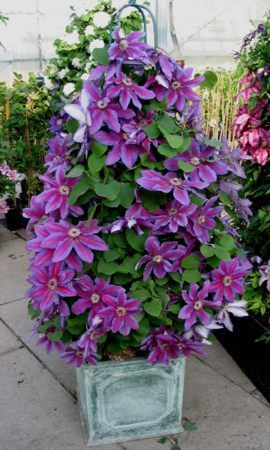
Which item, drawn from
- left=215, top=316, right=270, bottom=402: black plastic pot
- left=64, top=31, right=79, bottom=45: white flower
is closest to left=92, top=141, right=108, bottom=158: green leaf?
left=215, top=316, right=270, bottom=402: black plastic pot

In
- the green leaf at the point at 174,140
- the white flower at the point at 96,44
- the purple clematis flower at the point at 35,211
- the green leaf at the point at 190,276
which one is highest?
the white flower at the point at 96,44

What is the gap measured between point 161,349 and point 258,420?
67cm

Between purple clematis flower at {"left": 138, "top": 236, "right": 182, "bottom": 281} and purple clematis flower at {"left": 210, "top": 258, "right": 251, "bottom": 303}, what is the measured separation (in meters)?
0.14

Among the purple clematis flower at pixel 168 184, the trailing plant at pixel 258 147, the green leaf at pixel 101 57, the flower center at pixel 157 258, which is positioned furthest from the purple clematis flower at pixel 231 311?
the green leaf at pixel 101 57

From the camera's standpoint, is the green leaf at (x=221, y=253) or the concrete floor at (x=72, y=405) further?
the concrete floor at (x=72, y=405)

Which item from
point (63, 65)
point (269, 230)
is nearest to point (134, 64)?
point (269, 230)

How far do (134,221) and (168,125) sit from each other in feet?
1.00

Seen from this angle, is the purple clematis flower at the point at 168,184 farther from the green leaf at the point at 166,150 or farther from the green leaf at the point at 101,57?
the green leaf at the point at 101,57

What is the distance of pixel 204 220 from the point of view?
1514 mm

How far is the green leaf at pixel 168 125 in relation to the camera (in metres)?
1.49

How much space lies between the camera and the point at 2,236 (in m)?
4.00

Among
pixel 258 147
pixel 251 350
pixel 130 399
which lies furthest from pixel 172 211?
pixel 251 350

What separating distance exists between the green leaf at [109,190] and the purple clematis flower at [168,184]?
0.23 ft

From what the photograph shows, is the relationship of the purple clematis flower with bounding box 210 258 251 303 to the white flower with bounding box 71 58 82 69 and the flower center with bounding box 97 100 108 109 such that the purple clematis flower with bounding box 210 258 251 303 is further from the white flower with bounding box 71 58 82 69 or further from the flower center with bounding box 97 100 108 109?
the white flower with bounding box 71 58 82 69
